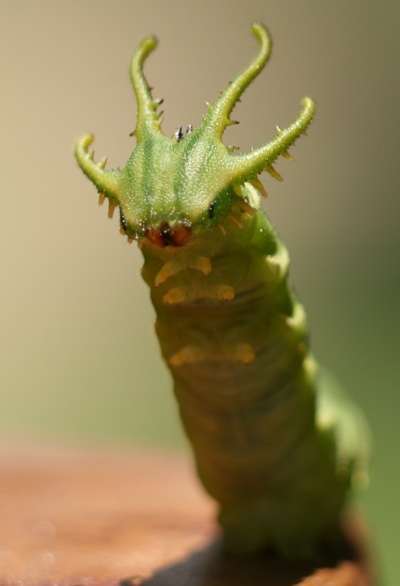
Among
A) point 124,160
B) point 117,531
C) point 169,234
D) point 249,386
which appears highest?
point 124,160

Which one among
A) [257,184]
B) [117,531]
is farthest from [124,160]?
[257,184]

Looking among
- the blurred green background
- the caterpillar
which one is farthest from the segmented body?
the blurred green background

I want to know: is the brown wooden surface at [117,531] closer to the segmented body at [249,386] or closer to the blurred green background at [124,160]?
the segmented body at [249,386]

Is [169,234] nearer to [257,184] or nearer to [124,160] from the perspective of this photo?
[257,184]

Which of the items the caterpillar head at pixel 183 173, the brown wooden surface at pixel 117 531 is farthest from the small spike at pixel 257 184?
the brown wooden surface at pixel 117 531

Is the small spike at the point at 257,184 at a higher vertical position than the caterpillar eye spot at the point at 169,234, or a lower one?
higher

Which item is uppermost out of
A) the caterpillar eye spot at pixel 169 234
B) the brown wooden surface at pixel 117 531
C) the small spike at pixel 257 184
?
the small spike at pixel 257 184

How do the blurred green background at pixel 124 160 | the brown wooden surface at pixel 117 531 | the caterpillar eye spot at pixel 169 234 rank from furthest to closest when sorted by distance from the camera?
1. the blurred green background at pixel 124 160
2. the brown wooden surface at pixel 117 531
3. the caterpillar eye spot at pixel 169 234

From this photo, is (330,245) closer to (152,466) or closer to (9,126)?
(9,126)
